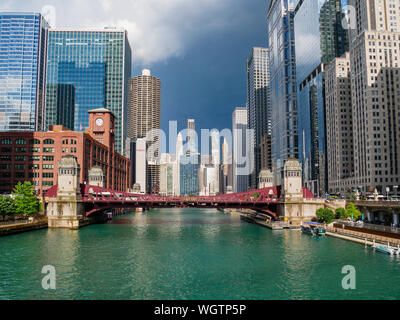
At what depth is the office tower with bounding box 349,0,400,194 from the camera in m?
138

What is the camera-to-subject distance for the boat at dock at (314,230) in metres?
79.3

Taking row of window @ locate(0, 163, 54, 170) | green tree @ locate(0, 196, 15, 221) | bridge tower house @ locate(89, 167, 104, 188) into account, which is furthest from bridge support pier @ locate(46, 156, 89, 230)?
bridge tower house @ locate(89, 167, 104, 188)

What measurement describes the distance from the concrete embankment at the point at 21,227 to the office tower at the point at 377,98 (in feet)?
387

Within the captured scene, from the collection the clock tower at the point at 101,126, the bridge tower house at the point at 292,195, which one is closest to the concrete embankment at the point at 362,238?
the bridge tower house at the point at 292,195

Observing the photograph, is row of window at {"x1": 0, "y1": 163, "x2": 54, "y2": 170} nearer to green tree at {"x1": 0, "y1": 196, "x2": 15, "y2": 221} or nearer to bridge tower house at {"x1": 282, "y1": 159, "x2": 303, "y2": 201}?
green tree at {"x1": 0, "y1": 196, "x2": 15, "y2": 221}

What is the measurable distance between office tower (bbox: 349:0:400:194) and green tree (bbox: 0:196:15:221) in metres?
124

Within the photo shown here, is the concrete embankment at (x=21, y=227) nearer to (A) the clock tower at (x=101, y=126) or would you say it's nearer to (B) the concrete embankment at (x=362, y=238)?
(B) the concrete embankment at (x=362, y=238)

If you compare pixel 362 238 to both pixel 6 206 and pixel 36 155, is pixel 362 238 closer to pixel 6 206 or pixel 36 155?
pixel 6 206

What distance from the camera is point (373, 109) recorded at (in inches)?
5497

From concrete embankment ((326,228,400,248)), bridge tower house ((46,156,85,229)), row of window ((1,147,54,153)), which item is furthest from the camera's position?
row of window ((1,147,54,153))

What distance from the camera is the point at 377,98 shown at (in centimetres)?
14012

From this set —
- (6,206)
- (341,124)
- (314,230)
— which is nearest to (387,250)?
(314,230)

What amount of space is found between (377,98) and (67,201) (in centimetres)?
12368

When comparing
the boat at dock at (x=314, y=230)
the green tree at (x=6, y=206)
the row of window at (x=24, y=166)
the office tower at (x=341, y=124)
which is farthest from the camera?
the office tower at (x=341, y=124)
